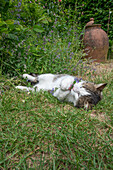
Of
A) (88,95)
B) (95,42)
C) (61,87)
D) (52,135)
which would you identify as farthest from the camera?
(95,42)

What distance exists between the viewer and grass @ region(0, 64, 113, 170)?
1.14m

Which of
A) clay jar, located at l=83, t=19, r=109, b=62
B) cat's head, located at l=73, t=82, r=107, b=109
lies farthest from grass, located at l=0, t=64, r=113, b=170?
clay jar, located at l=83, t=19, r=109, b=62

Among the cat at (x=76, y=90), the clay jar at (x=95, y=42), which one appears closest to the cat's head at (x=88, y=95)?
the cat at (x=76, y=90)

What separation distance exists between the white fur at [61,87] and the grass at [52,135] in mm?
143

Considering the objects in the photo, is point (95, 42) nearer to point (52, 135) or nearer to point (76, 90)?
point (76, 90)

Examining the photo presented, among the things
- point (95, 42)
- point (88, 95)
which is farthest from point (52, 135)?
point (95, 42)

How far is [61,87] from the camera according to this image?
2.21 meters

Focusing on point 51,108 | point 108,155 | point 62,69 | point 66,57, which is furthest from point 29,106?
point 66,57

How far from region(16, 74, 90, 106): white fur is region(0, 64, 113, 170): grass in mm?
143

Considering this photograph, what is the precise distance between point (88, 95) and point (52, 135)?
853mm

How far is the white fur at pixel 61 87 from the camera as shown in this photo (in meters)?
2.09

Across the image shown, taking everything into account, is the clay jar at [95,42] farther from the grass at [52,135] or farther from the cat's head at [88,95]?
the grass at [52,135]

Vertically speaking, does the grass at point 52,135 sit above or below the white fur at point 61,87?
below

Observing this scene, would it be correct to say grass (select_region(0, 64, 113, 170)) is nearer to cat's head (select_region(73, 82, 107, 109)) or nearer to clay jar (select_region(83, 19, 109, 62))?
cat's head (select_region(73, 82, 107, 109))
